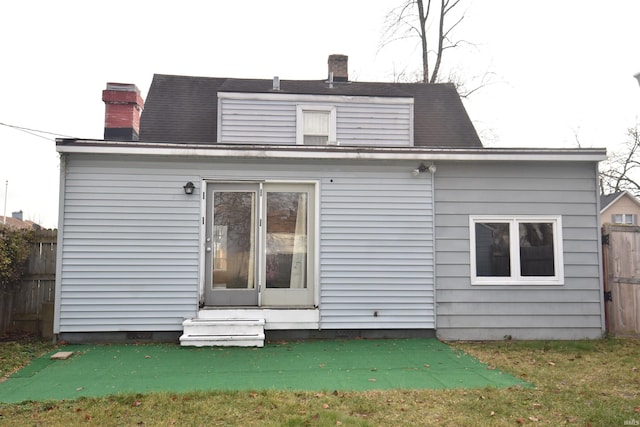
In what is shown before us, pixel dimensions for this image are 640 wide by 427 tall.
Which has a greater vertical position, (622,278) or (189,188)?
(189,188)

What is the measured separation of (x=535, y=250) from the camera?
7.50 m

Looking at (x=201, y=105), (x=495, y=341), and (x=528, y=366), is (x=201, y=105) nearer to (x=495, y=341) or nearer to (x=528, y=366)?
(x=495, y=341)

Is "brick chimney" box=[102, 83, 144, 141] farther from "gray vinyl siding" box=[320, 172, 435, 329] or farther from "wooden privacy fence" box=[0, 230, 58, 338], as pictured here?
"gray vinyl siding" box=[320, 172, 435, 329]

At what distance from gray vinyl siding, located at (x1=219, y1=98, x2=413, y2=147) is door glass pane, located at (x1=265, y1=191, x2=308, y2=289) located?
273 centimetres

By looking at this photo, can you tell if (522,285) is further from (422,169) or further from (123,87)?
(123,87)

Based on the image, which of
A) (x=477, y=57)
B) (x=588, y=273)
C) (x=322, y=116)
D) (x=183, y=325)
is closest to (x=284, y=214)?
(x=183, y=325)

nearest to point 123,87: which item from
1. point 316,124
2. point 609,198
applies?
point 316,124

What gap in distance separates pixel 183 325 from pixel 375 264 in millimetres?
3077

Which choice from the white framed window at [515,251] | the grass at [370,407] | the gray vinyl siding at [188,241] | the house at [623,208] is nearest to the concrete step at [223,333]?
the gray vinyl siding at [188,241]

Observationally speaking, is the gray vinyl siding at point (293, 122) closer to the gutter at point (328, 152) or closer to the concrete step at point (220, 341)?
the gutter at point (328, 152)

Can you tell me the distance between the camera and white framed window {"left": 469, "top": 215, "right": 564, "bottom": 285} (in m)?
7.43

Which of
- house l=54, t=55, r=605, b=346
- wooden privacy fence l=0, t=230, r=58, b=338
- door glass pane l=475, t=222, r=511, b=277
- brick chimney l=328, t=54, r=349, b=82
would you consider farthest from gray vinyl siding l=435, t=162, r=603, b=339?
wooden privacy fence l=0, t=230, r=58, b=338

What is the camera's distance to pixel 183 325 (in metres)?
6.82

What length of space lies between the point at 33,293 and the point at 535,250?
28.0ft
